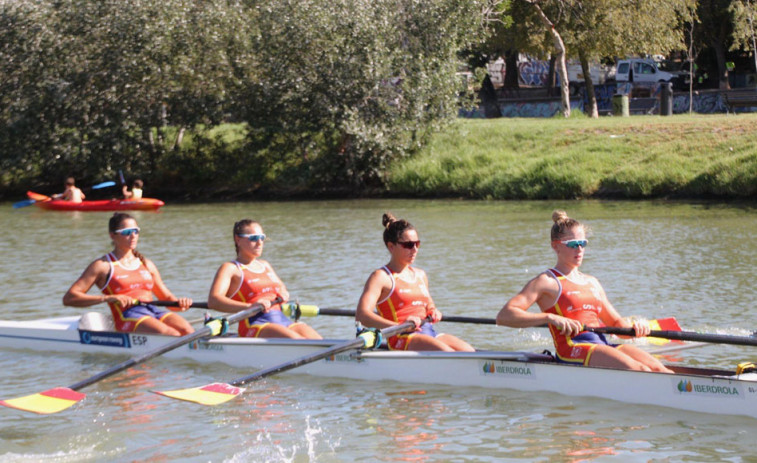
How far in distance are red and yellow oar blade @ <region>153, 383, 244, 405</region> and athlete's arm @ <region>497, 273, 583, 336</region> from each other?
7.64 feet

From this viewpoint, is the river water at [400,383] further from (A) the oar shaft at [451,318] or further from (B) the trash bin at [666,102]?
(B) the trash bin at [666,102]

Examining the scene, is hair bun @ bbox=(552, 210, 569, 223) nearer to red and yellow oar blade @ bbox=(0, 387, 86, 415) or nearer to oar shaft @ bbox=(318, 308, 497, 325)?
oar shaft @ bbox=(318, 308, 497, 325)

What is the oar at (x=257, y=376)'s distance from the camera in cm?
834

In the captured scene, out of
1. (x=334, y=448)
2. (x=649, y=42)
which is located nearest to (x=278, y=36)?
(x=649, y=42)

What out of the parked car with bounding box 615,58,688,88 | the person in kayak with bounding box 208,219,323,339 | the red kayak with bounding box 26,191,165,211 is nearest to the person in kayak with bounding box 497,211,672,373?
the person in kayak with bounding box 208,219,323,339

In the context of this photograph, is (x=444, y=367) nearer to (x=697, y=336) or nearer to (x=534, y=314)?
(x=534, y=314)

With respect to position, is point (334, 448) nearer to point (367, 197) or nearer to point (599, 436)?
point (599, 436)

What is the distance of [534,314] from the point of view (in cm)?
789

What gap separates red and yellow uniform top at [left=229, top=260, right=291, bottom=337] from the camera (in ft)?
33.0

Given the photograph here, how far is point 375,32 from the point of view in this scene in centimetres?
2816

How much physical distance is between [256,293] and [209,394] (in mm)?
1813

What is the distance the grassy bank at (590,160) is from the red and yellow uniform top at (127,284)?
1657 cm

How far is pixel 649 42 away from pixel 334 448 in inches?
1155

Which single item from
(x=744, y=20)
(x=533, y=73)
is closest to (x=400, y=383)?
(x=744, y=20)
